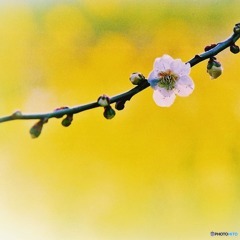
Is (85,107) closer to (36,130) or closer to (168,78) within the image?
(36,130)

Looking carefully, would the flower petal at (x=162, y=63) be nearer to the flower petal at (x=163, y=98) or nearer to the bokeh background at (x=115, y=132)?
the flower petal at (x=163, y=98)

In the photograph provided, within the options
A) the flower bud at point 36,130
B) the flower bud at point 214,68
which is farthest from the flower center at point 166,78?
the flower bud at point 36,130

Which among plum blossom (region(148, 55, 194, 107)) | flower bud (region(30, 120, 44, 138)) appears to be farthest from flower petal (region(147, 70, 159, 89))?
flower bud (region(30, 120, 44, 138))

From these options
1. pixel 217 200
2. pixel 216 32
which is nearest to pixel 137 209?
pixel 217 200

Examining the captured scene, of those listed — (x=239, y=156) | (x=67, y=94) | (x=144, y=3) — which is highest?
(x=144, y=3)

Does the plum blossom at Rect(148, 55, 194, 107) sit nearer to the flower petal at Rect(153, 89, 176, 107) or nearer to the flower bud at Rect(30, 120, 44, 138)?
the flower petal at Rect(153, 89, 176, 107)

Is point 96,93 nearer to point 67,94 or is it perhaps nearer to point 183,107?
point 67,94

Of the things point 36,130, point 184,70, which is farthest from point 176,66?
point 36,130
